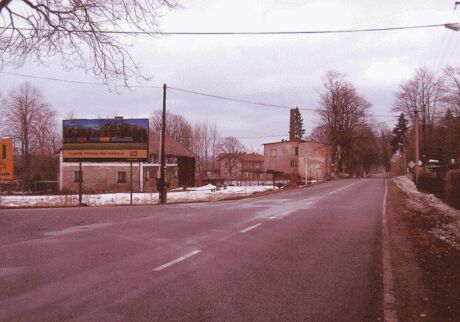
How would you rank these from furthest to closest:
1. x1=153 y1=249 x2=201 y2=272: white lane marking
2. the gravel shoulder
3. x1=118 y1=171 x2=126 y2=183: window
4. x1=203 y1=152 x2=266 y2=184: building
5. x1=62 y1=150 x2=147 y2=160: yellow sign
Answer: x1=203 y1=152 x2=266 y2=184: building < x1=118 y1=171 x2=126 y2=183: window < x1=62 y1=150 x2=147 y2=160: yellow sign < x1=153 y1=249 x2=201 y2=272: white lane marking < the gravel shoulder

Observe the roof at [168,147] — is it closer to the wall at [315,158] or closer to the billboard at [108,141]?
the billboard at [108,141]

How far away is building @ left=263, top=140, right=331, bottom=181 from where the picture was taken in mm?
92750

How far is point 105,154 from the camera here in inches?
1210

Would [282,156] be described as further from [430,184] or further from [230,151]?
[430,184]

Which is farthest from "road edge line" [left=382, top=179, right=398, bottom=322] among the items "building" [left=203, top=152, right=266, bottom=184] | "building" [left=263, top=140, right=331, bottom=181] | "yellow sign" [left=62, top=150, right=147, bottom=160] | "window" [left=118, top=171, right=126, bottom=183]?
"building" [left=203, top=152, right=266, bottom=184]

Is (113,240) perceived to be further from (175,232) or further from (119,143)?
(119,143)

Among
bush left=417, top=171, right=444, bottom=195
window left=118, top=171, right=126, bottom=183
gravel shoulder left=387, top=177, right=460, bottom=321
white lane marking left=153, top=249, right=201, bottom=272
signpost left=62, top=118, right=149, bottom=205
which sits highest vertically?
signpost left=62, top=118, right=149, bottom=205

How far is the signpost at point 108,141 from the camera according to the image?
30516mm

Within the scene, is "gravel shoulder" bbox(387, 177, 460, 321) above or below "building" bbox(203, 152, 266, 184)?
below

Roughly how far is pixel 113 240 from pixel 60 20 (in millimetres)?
5414

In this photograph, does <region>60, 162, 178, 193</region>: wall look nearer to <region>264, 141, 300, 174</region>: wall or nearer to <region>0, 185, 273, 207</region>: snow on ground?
<region>0, 185, 273, 207</region>: snow on ground

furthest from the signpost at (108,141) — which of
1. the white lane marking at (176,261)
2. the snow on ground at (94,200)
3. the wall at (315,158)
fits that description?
the wall at (315,158)

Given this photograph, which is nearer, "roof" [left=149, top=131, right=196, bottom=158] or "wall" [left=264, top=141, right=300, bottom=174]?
"roof" [left=149, top=131, right=196, bottom=158]

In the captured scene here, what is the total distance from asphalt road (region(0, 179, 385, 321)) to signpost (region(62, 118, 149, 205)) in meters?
15.8
